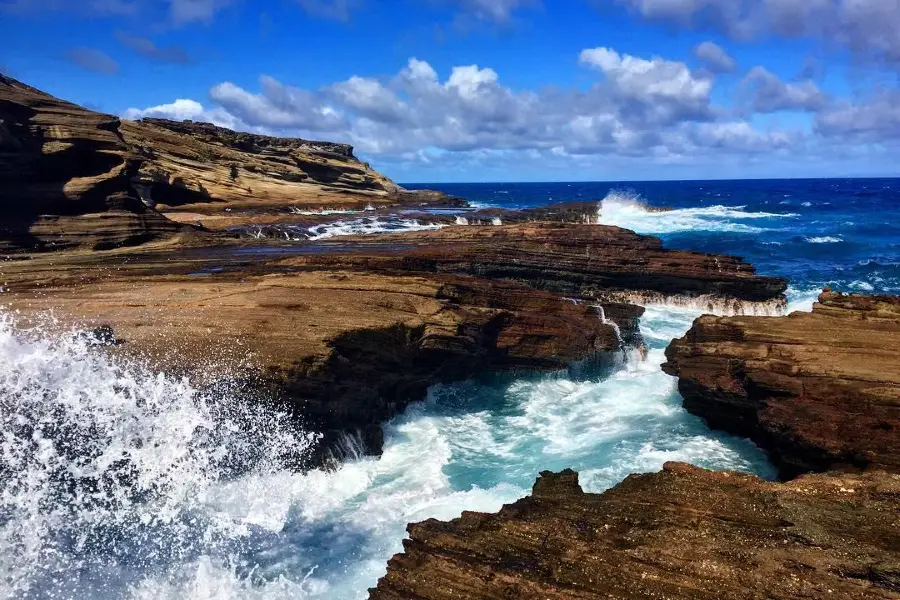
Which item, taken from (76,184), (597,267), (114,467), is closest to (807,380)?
(597,267)

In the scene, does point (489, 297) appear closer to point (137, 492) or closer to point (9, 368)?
point (137, 492)

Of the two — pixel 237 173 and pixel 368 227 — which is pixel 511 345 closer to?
pixel 368 227

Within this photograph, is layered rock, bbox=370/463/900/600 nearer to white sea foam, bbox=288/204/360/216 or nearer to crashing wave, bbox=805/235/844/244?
white sea foam, bbox=288/204/360/216

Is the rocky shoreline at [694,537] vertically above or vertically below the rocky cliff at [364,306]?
below

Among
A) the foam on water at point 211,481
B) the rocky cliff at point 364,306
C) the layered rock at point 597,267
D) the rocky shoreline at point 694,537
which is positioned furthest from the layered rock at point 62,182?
the rocky shoreline at point 694,537

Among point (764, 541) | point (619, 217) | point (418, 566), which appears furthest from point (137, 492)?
point (619, 217)

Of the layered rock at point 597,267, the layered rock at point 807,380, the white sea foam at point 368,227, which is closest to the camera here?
the layered rock at point 807,380

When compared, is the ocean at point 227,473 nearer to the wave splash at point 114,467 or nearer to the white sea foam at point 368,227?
the wave splash at point 114,467
